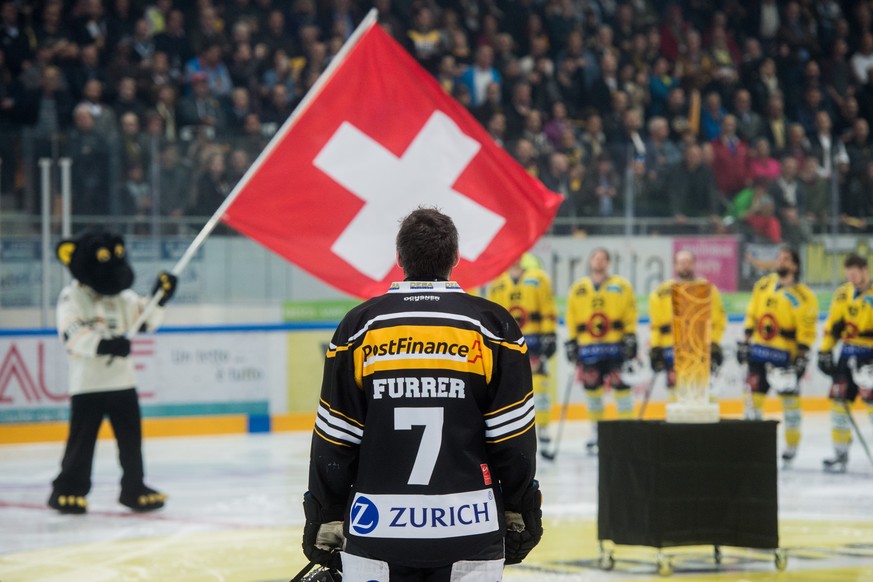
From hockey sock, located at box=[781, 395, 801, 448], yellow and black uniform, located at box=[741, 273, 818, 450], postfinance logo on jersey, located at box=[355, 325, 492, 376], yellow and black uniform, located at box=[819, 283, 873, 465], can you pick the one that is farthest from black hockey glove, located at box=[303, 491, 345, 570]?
hockey sock, located at box=[781, 395, 801, 448]

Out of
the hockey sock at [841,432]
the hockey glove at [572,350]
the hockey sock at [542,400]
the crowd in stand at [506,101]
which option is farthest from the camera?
the crowd in stand at [506,101]

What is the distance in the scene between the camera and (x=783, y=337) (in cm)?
1077

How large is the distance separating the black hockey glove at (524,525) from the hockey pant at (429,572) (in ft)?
0.38

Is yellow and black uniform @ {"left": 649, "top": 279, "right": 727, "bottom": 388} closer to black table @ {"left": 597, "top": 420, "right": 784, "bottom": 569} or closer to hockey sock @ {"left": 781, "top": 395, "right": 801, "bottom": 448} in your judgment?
hockey sock @ {"left": 781, "top": 395, "right": 801, "bottom": 448}

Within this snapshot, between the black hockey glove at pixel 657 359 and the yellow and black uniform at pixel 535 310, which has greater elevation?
the yellow and black uniform at pixel 535 310

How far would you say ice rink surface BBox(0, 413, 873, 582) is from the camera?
6793 mm

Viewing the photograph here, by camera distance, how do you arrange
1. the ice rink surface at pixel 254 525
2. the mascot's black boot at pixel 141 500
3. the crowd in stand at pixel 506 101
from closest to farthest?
the ice rink surface at pixel 254 525
the mascot's black boot at pixel 141 500
the crowd in stand at pixel 506 101

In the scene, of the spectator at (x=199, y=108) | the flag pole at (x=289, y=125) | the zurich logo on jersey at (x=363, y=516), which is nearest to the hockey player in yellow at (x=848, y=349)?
the flag pole at (x=289, y=125)

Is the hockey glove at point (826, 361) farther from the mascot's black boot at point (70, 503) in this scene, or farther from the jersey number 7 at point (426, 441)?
the jersey number 7 at point (426, 441)

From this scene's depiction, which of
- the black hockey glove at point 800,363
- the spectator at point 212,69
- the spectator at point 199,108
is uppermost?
the spectator at point 212,69

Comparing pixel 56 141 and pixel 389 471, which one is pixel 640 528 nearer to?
pixel 389 471

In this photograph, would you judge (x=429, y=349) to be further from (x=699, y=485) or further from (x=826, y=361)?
(x=826, y=361)

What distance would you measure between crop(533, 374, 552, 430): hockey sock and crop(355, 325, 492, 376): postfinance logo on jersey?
7.97 metres

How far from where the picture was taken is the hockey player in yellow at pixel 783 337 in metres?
10.7
